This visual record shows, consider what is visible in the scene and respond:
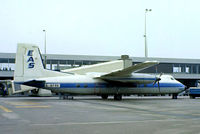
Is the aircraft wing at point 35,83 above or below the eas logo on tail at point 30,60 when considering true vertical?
below

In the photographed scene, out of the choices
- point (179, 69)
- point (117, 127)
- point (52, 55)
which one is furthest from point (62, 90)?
point (179, 69)

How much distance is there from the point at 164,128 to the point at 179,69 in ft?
201

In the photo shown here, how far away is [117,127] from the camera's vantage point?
466 inches

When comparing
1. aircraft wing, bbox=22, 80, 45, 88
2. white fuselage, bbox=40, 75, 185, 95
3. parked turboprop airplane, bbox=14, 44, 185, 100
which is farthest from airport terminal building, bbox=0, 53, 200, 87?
aircraft wing, bbox=22, 80, 45, 88

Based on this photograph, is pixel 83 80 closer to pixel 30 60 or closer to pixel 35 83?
pixel 35 83

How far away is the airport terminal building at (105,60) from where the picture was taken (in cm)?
5901

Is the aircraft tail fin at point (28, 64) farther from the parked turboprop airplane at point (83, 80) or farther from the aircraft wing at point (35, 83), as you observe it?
the aircraft wing at point (35, 83)

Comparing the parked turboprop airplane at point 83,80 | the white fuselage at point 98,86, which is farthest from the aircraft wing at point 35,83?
the white fuselage at point 98,86

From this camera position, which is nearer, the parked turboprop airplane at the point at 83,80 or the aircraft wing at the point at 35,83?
the aircraft wing at the point at 35,83

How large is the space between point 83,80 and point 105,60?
31.4 metres

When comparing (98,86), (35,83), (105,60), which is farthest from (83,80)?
(105,60)

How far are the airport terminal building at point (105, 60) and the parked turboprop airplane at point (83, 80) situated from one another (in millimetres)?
26888

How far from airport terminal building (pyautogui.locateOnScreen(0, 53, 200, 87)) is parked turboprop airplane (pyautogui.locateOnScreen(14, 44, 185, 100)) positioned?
26888 millimetres

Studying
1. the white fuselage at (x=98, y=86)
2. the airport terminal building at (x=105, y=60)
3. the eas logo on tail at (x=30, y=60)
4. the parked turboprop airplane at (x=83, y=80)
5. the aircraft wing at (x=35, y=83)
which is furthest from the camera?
the airport terminal building at (x=105, y=60)
